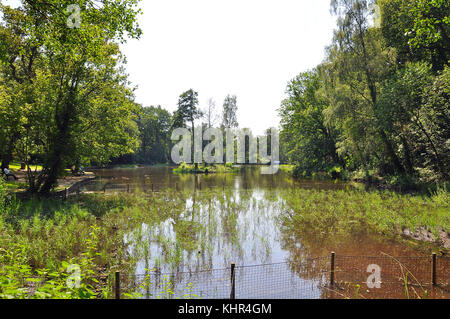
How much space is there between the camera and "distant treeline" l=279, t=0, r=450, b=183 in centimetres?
1897

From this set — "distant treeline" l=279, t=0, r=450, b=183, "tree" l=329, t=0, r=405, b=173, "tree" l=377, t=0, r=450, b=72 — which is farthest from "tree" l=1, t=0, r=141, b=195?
"tree" l=377, t=0, r=450, b=72

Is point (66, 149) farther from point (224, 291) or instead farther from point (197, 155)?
point (197, 155)

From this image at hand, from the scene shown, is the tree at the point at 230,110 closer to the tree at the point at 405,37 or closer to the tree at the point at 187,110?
the tree at the point at 187,110

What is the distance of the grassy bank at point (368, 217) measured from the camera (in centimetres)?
1111

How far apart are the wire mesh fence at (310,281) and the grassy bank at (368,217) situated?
2.82 metres

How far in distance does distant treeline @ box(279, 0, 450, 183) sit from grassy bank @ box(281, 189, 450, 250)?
6.22 m

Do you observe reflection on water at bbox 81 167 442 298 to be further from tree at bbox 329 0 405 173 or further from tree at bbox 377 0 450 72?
tree at bbox 377 0 450 72

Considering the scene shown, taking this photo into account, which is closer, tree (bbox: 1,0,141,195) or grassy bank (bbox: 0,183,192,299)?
grassy bank (bbox: 0,183,192,299)

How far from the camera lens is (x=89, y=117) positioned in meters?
20.3

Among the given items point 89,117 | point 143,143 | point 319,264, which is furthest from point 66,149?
point 143,143
